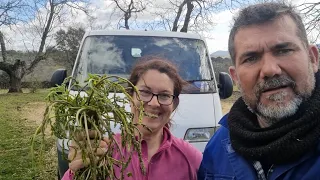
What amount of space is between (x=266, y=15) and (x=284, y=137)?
67 cm

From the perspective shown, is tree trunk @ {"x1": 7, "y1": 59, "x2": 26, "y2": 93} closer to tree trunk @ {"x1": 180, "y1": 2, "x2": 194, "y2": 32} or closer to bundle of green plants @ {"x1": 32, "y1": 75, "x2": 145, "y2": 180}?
tree trunk @ {"x1": 180, "y1": 2, "x2": 194, "y2": 32}

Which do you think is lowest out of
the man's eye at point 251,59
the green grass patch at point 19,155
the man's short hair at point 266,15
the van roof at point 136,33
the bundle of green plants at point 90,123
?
the green grass patch at point 19,155

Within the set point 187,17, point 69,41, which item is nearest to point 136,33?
point 187,17

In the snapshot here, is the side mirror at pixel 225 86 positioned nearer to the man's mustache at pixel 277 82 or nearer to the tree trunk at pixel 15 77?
the man's mustache at pixel 277 82

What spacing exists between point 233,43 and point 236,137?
21.5 inches

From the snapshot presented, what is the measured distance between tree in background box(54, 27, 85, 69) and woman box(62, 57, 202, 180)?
3105 cm

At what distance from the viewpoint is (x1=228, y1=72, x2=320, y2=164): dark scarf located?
1578 mm

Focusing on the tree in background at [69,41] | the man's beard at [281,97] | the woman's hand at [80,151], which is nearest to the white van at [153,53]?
the man's beard at [281,97]

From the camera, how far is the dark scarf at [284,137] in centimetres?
158

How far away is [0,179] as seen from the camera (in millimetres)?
5695

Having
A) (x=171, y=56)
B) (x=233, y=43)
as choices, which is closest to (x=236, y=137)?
(x=233, y=43)

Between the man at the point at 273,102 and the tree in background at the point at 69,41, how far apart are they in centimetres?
3160

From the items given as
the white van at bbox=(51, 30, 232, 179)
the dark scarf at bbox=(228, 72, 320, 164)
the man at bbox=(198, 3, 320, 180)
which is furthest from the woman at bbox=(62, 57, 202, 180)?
the white van at bbox=(51, 30, 232, 179)

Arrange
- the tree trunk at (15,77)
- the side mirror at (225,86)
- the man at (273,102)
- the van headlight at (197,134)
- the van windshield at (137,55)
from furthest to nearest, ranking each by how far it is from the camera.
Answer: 1. the tree trunk at (15,77)
2. the side mirror at (225,86)
3. the van windshield at (137,55)
4. the van headlight at (197,134)
5. the man at (273,102)
